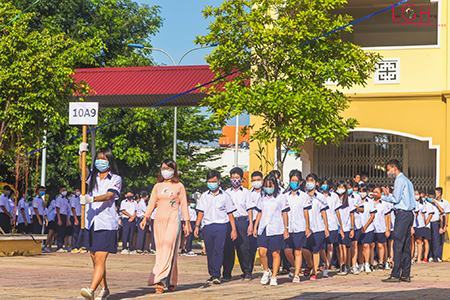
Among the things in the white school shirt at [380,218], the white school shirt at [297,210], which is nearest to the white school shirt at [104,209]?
the white school shirt at [297,210]

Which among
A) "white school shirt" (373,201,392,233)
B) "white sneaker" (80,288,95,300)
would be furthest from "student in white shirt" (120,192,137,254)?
"white sneaker" (80,288,95,300)

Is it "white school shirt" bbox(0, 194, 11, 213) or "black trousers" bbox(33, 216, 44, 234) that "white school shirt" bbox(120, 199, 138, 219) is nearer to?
"black trousers" bbox(33, 216, 44, 234)

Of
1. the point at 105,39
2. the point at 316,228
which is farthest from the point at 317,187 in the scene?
Result: the point at 105,39

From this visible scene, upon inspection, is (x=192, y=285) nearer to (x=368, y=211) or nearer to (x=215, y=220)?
(x=215, y=220)

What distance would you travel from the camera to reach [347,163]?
114ft

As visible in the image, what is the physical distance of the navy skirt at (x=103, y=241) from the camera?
49.1 feet

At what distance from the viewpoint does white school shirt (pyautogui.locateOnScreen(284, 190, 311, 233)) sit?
20.1 metres

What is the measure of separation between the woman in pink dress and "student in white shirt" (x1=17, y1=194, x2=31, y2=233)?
16.5 m

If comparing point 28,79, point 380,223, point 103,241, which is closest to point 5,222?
point 28,79

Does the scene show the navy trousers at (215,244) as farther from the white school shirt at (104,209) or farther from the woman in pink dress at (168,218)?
the white school shirt at (104,209)

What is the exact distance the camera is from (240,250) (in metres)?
21.0

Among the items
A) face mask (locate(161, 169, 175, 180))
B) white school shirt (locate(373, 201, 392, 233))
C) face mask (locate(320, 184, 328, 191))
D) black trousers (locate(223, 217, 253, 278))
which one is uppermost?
face mask (locate(320, 184, 328, 191))

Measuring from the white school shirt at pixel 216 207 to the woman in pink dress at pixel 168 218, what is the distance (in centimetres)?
207

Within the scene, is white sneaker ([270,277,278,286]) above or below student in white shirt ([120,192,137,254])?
below
